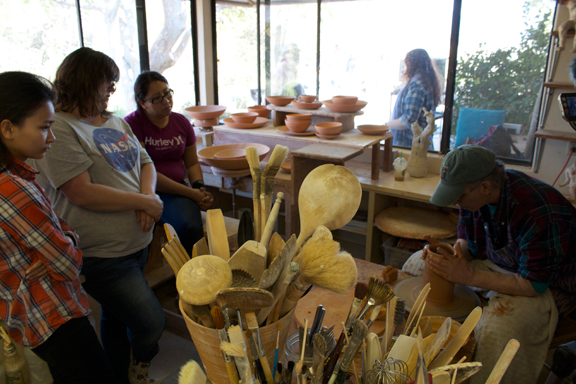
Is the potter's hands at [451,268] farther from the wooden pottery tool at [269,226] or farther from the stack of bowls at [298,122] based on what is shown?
the stack of bowls at [298,122]

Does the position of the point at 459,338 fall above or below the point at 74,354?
above

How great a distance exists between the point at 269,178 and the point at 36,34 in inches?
127

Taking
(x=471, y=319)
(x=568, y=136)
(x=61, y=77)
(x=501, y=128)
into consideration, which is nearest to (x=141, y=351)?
(x=61, y=77)

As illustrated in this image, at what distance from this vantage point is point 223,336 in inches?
22.5

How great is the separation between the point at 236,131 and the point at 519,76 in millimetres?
2178

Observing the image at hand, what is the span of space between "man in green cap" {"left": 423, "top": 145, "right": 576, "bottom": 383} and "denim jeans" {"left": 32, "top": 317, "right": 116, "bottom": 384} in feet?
4.04

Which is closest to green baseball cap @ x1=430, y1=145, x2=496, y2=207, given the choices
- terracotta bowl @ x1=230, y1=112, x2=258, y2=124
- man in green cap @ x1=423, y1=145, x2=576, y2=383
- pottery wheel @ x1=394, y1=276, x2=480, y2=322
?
man in green cap @ x1=423, y1=145, x2=576, y2=383

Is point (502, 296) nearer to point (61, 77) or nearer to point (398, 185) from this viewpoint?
point (398, 185)

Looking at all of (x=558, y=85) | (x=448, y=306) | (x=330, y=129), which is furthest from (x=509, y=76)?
(x=448, y=306)

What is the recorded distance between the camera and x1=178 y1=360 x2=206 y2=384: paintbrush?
561 mm

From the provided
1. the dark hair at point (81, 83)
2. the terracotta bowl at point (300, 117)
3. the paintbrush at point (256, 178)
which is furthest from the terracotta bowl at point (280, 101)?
the paintbrush at point (256, 178)

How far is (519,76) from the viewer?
2.89m

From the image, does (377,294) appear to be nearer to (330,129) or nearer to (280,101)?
(330,129)

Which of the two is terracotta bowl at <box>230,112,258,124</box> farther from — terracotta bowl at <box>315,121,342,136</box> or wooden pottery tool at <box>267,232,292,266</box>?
wooden pottery tool at <box>267,232,292,266</box>
